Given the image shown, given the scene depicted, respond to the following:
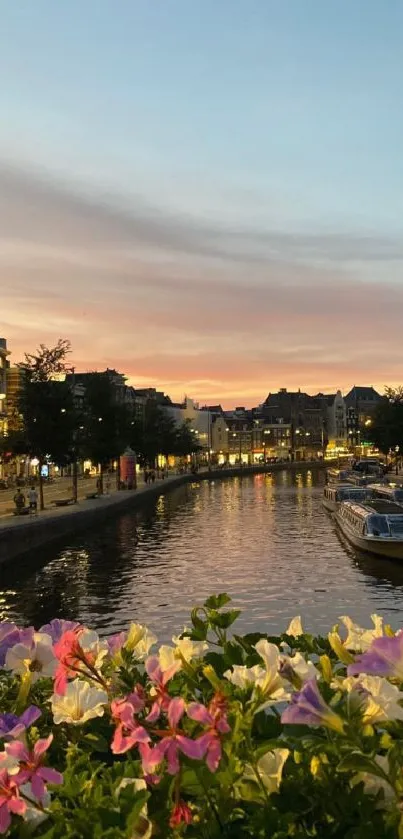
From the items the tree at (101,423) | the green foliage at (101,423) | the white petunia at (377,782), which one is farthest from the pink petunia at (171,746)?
the green foliage at (101,423)

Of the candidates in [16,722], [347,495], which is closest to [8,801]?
[16,722]

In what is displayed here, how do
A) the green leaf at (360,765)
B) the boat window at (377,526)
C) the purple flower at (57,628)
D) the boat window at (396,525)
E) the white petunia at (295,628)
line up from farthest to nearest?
the boat window at (377,526), the boat window at (396,525), the white petunia at (295,628), the purple flower at (57,628), the green leaf at (360,765)

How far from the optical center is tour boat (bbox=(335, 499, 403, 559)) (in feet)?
140

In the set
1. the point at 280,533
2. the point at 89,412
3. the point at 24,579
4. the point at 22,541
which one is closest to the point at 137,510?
the point at 89,412

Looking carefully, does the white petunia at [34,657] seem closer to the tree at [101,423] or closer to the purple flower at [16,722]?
the purple flower at [16,722]

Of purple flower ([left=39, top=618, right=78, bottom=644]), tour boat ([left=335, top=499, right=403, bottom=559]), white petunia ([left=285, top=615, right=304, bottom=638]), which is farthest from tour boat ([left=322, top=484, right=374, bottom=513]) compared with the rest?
purple flower ([left=39, top=618, right=78, bottom=644])

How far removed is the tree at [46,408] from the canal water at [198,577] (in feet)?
25.8

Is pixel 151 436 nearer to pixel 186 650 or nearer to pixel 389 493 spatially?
pixel 389 493

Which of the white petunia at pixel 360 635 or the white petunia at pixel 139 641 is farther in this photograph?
the white petunia at pixel 139 641

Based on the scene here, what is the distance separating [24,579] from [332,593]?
13.9 m

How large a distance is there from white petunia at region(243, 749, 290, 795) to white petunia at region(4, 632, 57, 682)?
55.7 inches

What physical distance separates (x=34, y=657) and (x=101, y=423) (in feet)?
285

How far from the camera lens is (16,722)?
11.3 ft

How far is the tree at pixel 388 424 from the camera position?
117 metres
